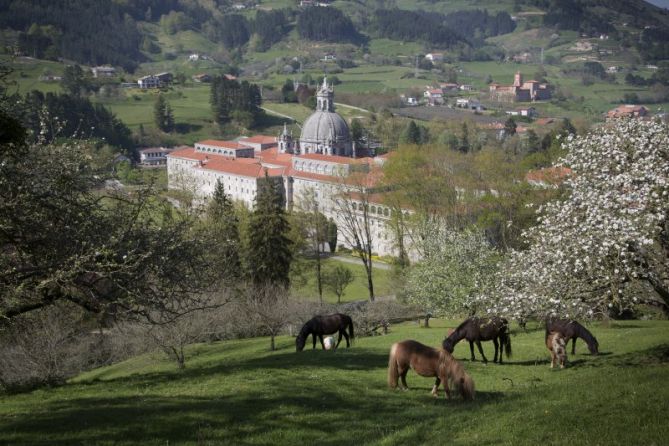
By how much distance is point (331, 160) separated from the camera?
96.0 m

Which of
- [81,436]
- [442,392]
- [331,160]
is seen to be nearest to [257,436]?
[81,436]

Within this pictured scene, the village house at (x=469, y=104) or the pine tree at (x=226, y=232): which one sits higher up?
the village house at (x=469, y=104)

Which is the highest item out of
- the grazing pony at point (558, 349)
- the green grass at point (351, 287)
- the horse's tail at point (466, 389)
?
the horse's tail at point (466, 389)

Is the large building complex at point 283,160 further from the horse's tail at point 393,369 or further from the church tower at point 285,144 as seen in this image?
the horse's tail at point 393,369

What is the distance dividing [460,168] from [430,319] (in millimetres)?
22391

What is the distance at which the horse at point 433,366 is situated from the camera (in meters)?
13.8

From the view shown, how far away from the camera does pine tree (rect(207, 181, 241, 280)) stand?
24209 millimetres

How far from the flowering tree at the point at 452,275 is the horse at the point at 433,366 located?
1426 cm

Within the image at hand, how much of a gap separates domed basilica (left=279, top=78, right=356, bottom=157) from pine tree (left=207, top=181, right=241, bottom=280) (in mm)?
Result: 50114

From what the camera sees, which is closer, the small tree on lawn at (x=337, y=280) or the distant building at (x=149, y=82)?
the small tree on lawn at (x=337, y=280)

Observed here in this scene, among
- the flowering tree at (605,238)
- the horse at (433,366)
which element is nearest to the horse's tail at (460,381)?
the horse at (433,366)

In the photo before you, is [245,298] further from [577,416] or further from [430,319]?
[577,416]

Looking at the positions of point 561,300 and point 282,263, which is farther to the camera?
point 282,263

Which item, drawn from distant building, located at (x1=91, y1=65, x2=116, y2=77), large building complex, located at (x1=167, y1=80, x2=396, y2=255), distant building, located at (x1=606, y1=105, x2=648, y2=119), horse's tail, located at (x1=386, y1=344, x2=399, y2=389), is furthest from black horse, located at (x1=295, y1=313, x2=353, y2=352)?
distant building, located at (x1=91, y1=65, x2=116, y2=77)
